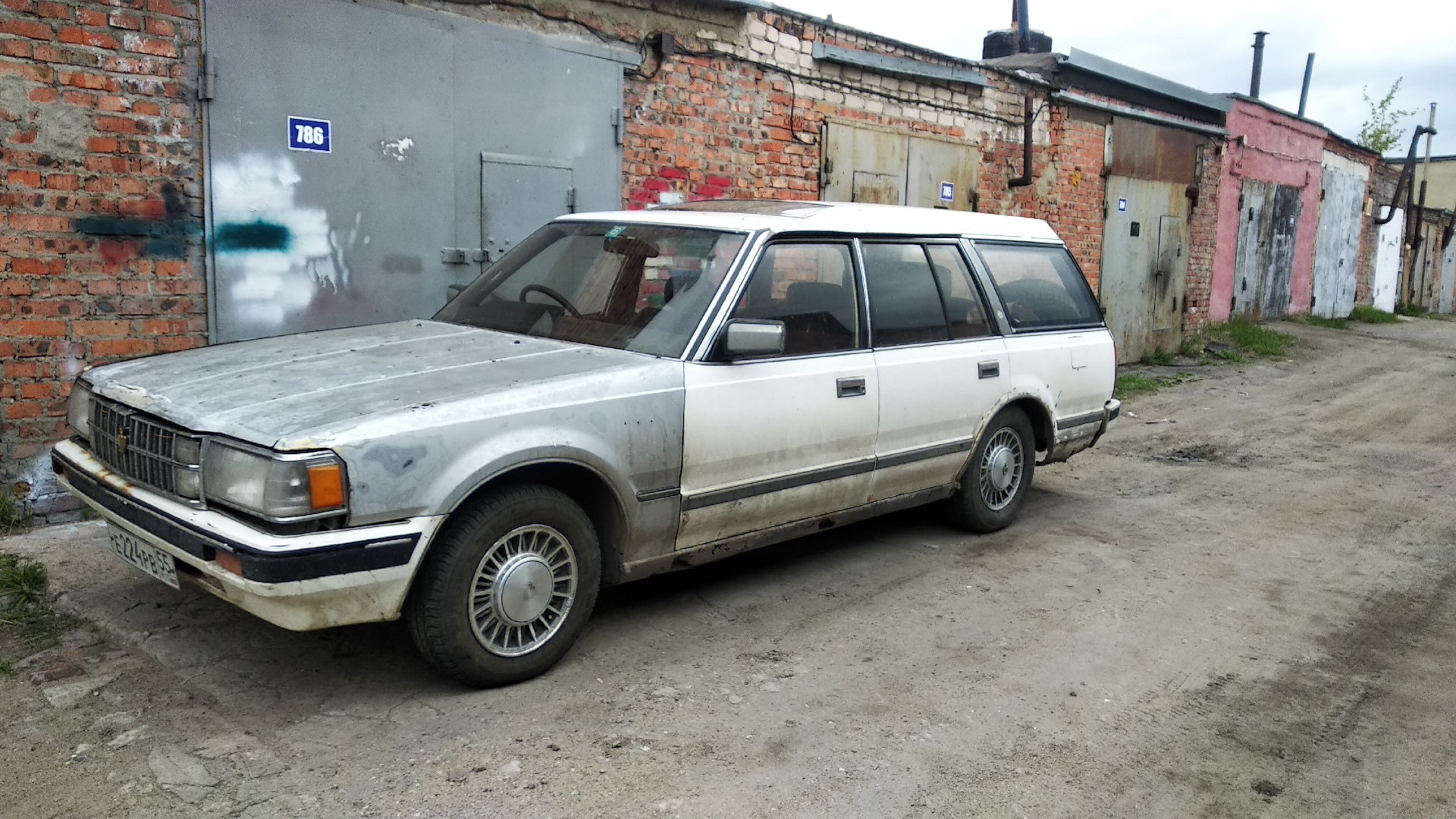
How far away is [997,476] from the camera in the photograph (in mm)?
5789

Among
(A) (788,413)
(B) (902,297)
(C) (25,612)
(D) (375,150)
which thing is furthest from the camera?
(D) (375,150)

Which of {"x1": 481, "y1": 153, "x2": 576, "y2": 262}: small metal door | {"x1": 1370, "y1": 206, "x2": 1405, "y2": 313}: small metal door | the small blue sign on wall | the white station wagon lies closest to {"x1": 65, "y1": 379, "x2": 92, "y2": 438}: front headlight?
the white station wagon

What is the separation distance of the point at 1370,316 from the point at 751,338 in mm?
23552

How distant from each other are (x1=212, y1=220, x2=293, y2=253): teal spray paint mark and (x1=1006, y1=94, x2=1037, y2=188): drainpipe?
7.96 meters

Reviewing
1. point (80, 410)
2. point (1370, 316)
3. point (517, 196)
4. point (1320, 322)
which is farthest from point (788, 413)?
point (1370, 316)

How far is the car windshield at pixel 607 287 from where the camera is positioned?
4.32 metres

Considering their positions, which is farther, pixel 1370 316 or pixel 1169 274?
pixel 1370 316

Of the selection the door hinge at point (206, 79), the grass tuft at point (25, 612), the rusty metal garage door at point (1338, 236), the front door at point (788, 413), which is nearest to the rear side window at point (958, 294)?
the front door at point (788, 413)

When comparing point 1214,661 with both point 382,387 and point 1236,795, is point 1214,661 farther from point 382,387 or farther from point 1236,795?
point 382,387

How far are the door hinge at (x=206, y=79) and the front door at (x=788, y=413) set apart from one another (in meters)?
3.35

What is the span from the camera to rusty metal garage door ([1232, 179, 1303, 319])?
59.0 ft

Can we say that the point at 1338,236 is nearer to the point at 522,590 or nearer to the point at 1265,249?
the point at 1265,249

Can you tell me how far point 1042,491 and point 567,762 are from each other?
4.55 metres

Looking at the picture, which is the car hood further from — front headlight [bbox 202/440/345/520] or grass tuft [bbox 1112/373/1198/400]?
grass tuft [bbox 1112/373/1198/400]
